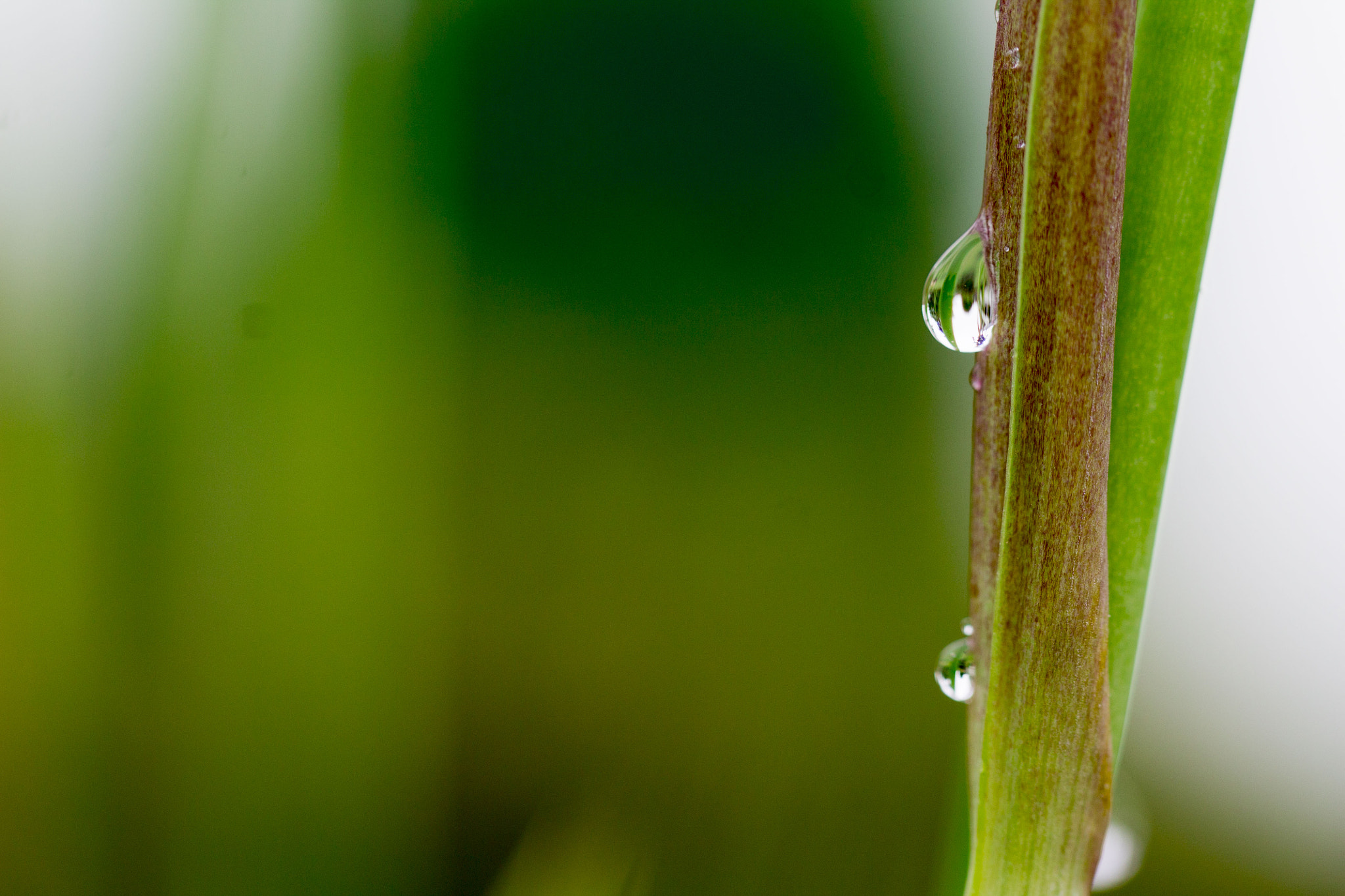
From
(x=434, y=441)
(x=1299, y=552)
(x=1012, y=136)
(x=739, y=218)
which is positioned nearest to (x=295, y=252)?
(x=434, y=441)

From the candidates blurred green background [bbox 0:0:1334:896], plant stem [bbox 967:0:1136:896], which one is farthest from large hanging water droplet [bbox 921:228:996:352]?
blurred green background [bbox 0:0:1334:896]

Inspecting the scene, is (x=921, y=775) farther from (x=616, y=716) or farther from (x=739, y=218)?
(x=739, y=218)

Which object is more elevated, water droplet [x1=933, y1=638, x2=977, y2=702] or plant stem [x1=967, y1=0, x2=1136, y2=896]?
plant stem [x1=967, y1=0, x2=1136, y2=896]

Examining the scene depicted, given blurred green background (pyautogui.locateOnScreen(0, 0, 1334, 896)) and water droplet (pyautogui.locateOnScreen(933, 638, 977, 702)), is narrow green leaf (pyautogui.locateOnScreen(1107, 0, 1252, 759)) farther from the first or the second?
blurred green background (pyautogui.locateOnScreen(0, 0, 1334, 896))

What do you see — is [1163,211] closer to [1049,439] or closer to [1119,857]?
[1049,439]

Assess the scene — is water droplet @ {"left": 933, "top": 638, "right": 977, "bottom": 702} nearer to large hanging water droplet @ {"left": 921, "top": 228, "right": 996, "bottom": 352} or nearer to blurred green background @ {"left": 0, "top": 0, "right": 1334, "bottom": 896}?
large hanging water droplet @ {"left": 921, "top": 228, "right": 996, "bottom": 352}

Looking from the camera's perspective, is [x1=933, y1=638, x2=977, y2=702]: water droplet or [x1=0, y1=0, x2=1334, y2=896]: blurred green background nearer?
[x1=933, y1=638, x2=977, y2=702]: water droplet

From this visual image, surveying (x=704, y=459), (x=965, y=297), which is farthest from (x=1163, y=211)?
(x=704, y=459)
